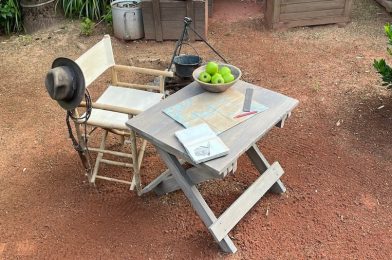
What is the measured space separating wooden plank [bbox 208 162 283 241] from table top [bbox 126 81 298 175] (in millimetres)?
534

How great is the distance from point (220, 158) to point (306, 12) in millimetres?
4225

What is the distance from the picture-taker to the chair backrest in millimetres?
2973

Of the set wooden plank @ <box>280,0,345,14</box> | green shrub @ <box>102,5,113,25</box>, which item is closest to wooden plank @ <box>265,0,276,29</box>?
wooden plank @ <box>280,0,345,14</box>

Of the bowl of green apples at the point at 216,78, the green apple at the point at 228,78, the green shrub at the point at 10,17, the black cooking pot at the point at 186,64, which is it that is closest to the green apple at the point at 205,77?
the bowl of green apples at the point at 216,78

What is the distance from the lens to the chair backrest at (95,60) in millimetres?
2973

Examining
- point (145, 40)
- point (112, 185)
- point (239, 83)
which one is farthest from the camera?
point (145, 40)

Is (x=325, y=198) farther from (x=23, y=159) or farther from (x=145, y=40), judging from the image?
(x=145, y=40)

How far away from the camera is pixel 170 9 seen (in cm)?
535

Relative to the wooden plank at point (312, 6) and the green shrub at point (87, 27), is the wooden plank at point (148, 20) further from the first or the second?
the wooden plank at point (312, 6)

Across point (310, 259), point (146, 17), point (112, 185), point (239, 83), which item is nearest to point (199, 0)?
point (146, 17)

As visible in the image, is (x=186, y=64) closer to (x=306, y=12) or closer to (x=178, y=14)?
(x=178, y=14)

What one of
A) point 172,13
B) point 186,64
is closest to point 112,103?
point 186,64

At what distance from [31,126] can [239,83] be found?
2264 millimetres

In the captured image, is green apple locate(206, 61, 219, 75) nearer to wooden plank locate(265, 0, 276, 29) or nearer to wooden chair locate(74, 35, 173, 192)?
wooden chair locate(74, 35, 173, 192)
